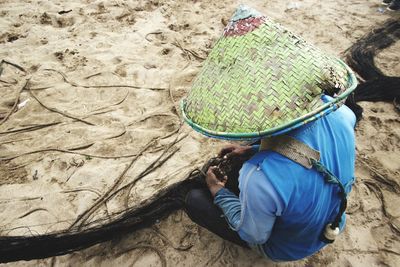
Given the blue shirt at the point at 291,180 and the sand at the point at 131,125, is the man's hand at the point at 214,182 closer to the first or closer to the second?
the blue shirt at the point at 291,180

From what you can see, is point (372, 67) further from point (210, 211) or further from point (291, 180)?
point (291, 180)

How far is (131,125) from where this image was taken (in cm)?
298

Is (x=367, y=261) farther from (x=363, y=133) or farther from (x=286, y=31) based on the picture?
(x=286, y=31)

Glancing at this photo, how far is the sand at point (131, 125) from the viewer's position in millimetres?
2115

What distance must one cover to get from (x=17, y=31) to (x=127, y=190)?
10.1ft

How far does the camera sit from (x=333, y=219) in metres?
1.47

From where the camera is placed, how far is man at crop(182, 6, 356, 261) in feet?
3.69

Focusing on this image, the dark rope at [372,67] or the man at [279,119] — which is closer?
the man at [279,119]

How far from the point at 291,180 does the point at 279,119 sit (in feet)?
0.87

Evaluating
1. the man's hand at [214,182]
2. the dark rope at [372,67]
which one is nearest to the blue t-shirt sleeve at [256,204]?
the man's hand at [214,182]

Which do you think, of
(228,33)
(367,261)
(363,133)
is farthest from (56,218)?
(363,133)

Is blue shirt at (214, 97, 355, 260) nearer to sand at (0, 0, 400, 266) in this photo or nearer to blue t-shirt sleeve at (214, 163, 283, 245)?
blue t-shirt sleeve at (214, 163, 283, 245)

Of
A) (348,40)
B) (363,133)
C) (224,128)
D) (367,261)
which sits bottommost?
(367,261)

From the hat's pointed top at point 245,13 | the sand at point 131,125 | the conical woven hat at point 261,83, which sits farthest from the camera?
the sand at point 131,125
